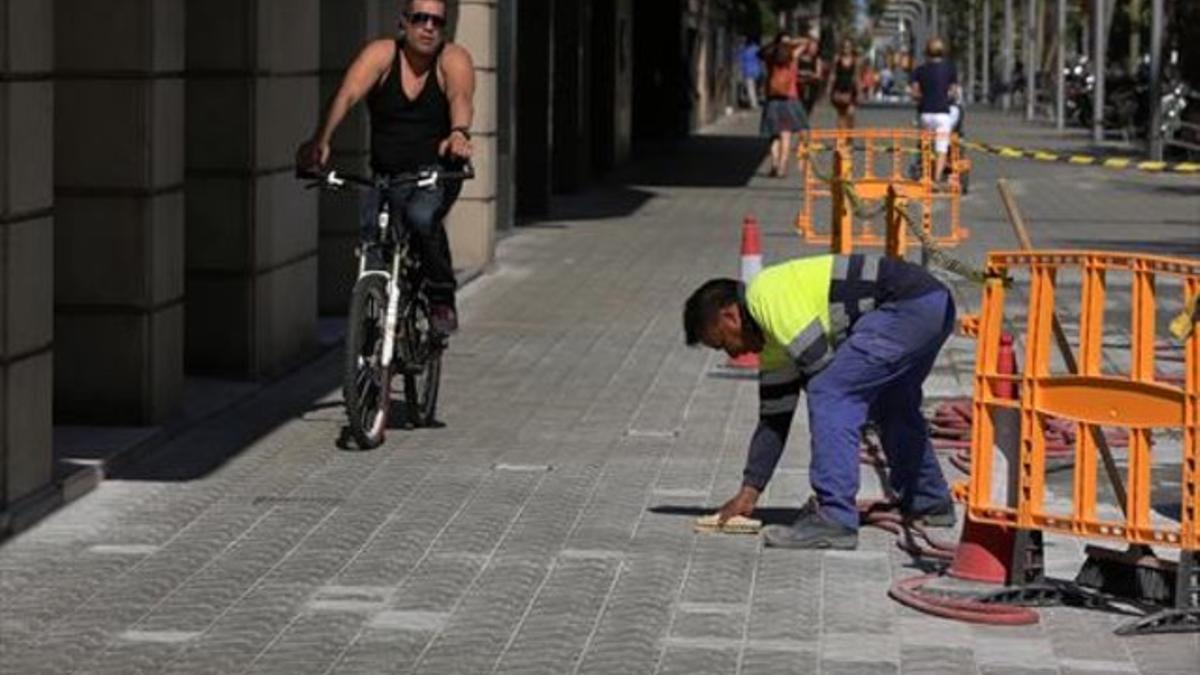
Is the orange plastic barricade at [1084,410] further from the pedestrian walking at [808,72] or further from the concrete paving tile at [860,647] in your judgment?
the pedestrian walking at [808,72]

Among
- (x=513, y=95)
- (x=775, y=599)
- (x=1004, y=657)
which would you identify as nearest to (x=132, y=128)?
(x=775, y=599)

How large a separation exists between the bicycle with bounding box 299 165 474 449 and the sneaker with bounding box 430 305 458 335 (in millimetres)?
23

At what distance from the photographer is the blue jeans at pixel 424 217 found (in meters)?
12.8

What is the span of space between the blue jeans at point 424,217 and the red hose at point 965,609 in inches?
155

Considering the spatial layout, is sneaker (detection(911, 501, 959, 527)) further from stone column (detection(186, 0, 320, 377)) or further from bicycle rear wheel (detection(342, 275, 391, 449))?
stone column (detection(186, 0, 320, 377))

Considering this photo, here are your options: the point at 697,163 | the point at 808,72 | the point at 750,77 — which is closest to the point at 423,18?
the point at 808,72

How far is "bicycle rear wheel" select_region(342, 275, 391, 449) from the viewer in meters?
12.3

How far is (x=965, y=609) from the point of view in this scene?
9.16 meters

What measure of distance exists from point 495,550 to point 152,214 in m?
3.06

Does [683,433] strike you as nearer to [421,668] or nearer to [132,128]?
[132,128]

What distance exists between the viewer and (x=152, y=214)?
12.6 meters

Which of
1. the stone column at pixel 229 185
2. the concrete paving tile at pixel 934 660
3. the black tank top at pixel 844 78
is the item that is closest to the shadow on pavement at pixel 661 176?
the black tank top at pixel 844 78

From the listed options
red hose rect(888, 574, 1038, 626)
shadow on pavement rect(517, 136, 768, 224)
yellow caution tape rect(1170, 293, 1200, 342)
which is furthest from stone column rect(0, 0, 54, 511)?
shadow on pavement rect(517, 136, 768, 224)

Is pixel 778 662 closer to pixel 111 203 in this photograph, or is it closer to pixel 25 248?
pixel 25 248
